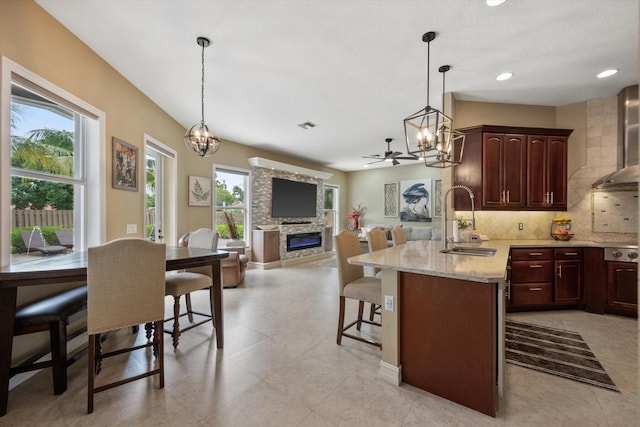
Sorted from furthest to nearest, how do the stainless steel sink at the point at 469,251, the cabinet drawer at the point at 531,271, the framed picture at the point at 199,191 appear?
the framed picture at the point at 199,191 → the cabinet drawer at the point at 531,271 → the stainless steel sink at the point at 469,251

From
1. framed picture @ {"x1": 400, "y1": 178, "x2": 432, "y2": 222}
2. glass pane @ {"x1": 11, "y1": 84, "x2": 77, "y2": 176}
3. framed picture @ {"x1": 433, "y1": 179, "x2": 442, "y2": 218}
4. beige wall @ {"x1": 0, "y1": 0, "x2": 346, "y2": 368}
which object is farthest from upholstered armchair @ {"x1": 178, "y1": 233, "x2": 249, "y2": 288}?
framed picture @ {"x1": 433, "y1": 179, "x2": 442, "y2": 218}

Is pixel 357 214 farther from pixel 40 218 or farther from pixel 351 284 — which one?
pixel 40 218

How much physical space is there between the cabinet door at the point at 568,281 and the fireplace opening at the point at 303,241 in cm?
519

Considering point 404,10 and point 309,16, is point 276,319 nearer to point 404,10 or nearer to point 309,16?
point 309,16

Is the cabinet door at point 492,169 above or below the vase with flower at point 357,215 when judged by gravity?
above

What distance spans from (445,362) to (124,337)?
293 centimetres

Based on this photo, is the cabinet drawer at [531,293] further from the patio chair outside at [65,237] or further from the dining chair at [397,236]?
the patio chair outside at [65,237]

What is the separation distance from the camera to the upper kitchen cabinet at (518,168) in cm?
358

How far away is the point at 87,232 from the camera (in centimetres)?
272

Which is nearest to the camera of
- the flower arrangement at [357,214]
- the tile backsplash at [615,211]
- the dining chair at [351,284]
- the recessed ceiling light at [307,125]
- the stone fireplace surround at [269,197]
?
the dining chair at [351,284]

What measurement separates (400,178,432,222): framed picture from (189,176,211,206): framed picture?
564 centimetres

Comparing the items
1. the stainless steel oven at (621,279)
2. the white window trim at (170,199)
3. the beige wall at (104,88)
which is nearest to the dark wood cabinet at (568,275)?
the stainless steel oven at (621,279)

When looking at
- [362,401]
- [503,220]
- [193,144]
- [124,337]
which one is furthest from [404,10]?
[124,337]

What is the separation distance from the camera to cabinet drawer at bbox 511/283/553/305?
3.31 metres
